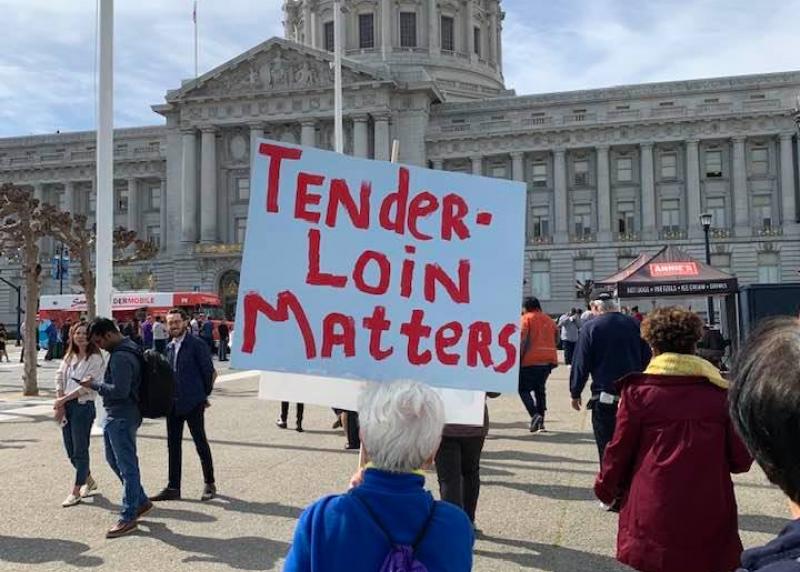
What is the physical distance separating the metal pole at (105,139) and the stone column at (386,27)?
218 ft

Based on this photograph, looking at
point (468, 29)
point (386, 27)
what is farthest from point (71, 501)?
point (468, 29)

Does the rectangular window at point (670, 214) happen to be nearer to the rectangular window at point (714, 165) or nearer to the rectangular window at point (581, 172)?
the rectangular window at point (714, 165)

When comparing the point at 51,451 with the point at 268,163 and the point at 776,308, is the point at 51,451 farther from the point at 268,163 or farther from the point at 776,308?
the point at 776,308

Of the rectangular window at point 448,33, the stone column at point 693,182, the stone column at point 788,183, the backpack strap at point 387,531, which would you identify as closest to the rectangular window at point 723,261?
the stone column at point 693,182

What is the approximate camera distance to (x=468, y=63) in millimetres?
79438

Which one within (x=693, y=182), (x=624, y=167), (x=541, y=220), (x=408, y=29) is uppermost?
(x=408, y=29)

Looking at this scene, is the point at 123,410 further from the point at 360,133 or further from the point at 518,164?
the point at 518,164

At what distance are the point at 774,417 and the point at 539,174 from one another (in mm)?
63791

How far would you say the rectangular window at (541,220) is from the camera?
6356 centimetres

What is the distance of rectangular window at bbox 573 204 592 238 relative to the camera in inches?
2473

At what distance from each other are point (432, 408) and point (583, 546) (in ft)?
12.7

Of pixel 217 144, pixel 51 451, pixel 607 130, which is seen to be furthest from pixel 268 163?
pixel 217 144

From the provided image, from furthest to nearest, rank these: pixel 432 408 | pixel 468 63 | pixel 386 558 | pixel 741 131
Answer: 1. pixel 468 63
2. pixel 741 131
3. pixel 432 408
4. pixel 386 558

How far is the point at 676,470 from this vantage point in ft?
12.7
